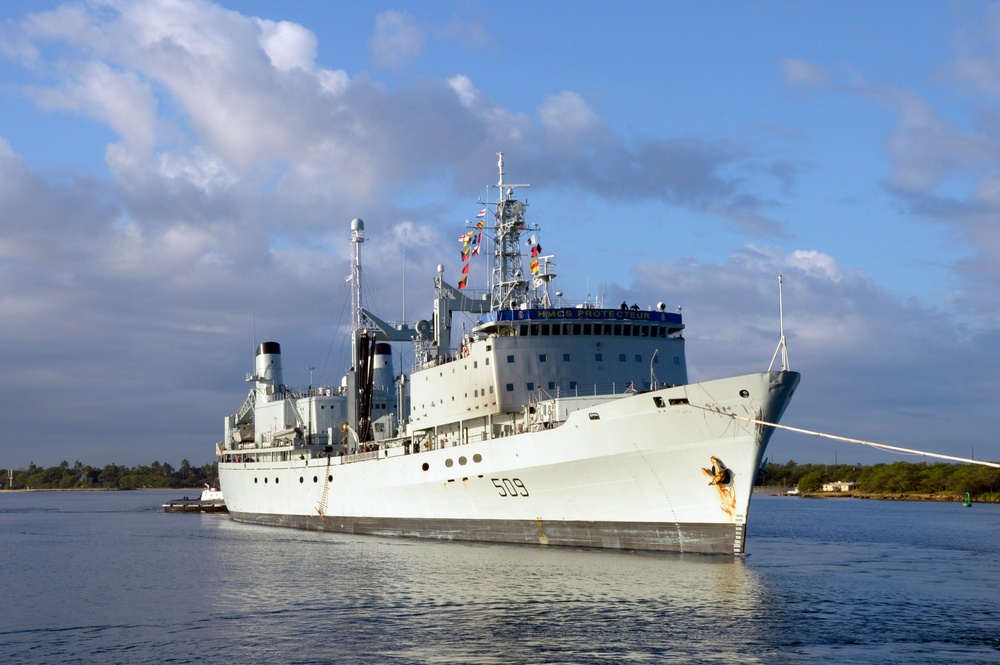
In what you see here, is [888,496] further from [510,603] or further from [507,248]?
[510,603]

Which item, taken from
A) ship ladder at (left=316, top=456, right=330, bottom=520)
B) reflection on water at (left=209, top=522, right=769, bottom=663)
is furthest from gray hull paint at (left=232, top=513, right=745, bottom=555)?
ship ladder at (left=316, top=456, right=330, bottom=520)

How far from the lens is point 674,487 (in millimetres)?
28203

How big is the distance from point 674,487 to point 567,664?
41.6 feet

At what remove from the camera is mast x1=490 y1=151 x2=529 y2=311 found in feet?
132

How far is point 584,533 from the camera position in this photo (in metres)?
30.7

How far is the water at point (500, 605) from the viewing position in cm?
1744

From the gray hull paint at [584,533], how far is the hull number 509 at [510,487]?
1.04 m

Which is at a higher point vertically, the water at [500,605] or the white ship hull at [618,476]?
the white ship hull at [618,476]

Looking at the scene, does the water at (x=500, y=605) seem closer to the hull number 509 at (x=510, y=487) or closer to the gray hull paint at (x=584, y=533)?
the gray hull paint at (x=584, y=533)

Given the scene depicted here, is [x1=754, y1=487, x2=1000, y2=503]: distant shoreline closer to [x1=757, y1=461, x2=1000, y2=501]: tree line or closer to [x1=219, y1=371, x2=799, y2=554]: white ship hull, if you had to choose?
[x1=757, y1=461, x2=1000, y2=501]: tree line

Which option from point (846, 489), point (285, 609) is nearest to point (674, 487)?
point (285, 609)

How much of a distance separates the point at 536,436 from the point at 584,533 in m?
3.47

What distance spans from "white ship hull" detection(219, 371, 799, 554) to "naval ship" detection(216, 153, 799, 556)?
5 cm

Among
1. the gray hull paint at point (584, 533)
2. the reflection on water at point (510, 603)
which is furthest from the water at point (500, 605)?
the gray hull paint at point (584, 533)
